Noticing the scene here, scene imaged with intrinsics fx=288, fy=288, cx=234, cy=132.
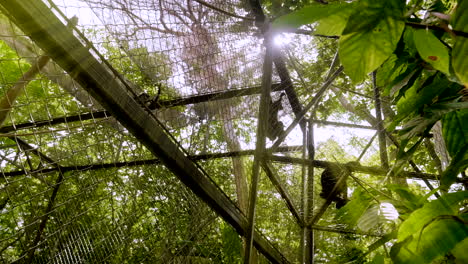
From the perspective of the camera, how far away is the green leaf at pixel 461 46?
0.79 ft

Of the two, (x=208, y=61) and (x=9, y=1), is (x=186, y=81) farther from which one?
(x=9, y=1)

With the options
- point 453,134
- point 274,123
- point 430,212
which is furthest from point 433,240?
point 274,123

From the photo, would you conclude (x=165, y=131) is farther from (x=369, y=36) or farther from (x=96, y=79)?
(x=369, y=36)

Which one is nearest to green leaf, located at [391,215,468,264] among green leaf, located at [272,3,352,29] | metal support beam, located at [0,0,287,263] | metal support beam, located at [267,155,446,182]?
green leaf, located at [272,3,352,29]

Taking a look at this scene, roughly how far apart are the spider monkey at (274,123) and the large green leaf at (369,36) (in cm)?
166

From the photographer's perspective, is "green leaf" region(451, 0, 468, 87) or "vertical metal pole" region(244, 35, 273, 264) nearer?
"green leaf" region(451, 0, 468, 87)

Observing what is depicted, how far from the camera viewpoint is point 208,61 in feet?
5.42

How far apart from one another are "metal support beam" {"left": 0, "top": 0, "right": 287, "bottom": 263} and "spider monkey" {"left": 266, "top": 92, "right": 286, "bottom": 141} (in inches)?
36.1

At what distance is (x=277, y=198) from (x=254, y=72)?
3.00 feet

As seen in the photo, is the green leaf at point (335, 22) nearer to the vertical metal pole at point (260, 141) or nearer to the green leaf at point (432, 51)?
the green leaf at point (432, 51)

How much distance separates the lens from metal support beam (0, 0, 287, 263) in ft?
2.04

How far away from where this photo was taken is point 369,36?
0.89ft

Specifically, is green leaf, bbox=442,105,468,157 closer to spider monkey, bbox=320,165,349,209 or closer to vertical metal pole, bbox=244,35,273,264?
vertical metal pole, bbox=244,35,273,264

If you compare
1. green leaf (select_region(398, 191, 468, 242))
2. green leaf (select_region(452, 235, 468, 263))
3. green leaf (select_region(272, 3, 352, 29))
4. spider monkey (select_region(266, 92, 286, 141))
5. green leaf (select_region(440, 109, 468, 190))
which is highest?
spider monkey (select_region(266, 92, 286, 141))
